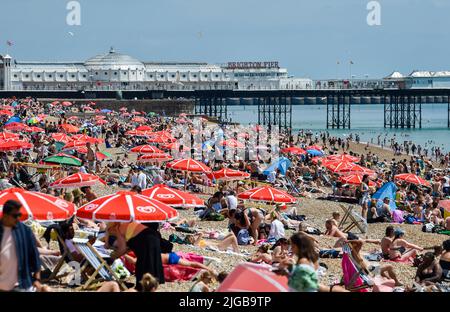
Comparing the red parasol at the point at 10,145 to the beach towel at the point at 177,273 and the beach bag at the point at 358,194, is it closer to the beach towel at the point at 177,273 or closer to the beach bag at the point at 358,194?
the beach bag at the point at 358,194

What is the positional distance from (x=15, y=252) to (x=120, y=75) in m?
120

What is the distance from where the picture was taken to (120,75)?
412 ft

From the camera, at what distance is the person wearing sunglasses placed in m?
6.32

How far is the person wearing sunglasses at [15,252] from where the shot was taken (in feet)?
20.7

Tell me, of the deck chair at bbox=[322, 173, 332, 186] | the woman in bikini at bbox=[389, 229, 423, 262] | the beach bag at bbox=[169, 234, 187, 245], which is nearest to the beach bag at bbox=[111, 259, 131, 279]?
the beach bag at bbox=[169, 234, 187, 245]

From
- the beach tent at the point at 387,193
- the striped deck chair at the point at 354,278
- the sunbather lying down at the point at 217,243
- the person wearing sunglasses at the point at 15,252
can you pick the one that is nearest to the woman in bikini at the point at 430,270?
the striped deck chair at the point at 354,278

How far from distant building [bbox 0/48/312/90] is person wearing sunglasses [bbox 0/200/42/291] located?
104m

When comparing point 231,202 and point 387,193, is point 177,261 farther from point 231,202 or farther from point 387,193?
point 387,193

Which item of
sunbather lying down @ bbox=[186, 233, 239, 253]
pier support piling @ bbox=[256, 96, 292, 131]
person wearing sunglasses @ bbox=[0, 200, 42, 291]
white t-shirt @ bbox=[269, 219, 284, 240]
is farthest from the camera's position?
pier support piling @ bbox=[256, 96, 292, 131]

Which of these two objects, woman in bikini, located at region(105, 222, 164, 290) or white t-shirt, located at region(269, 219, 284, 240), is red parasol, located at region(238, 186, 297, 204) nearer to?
white t-shirt, located at region(269, 219, 284, 240)

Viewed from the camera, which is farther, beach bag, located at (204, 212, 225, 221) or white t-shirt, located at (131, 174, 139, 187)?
white t-shirt, located at (131, 174, 139, 187)

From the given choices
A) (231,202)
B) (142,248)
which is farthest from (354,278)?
(231,202)

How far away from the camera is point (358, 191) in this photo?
67.1 ft
